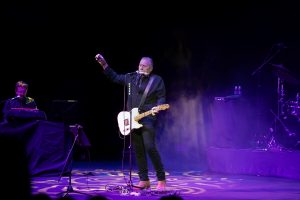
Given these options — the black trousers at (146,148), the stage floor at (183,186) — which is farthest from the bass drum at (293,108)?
the black trousers at (146,148)

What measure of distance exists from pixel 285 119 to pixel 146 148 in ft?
16.8

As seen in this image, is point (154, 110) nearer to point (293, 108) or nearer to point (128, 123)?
→ point (128, 123)

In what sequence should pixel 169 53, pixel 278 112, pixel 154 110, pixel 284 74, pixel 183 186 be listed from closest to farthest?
pixel 154 110
pixel 183 186
pixel 284 74
pixel 278 112
pixel 169 53

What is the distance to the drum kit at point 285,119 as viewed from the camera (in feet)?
37.4

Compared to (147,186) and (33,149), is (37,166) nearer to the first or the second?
(33,149)

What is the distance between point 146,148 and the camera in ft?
26.2

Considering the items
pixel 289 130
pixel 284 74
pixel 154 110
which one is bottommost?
pixel 289 130

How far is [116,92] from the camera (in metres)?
14.9

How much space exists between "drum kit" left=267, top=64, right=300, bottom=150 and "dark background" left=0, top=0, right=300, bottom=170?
468 millimetres

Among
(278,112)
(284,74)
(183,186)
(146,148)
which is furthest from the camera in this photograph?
(278,112)

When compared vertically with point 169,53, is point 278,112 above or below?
below

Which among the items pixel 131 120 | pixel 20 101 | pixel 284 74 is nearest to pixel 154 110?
pixel 131 120

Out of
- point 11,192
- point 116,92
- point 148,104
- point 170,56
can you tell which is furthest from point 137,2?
point 11,192

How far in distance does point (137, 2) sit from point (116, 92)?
2.88 metres
